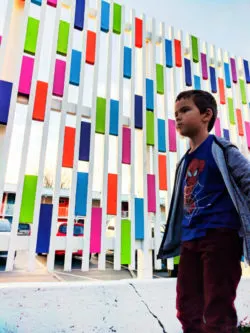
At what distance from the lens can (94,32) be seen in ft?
8.04

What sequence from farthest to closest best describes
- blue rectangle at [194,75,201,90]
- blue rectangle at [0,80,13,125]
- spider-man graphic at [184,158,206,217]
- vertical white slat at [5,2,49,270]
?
1. blue rectangle at [194,75,201,90]
2. blue rectangle at [0,80,13,125]
3. vertical white slat at [5,2,49,270]
4. spider-man graphic at [184,158,206,217]

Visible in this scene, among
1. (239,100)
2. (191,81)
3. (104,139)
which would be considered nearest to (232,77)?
(239,100)

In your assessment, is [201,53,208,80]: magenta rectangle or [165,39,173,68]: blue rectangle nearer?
[165,39,173,68]: blue rectangle

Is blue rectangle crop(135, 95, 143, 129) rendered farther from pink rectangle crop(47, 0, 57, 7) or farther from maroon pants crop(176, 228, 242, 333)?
maroon pants crop(176, 228, 242, 333)

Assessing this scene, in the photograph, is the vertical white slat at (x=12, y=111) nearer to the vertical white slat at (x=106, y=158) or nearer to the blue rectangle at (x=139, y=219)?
the vertical white slat at (x=106, y=158)

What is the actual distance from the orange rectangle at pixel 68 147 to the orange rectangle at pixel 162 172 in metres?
0.86

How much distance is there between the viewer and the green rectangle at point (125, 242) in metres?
2.10

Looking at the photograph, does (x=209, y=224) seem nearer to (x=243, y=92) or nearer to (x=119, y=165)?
(x=119, y=165)

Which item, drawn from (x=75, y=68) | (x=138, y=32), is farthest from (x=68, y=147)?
(x=138, y=32)

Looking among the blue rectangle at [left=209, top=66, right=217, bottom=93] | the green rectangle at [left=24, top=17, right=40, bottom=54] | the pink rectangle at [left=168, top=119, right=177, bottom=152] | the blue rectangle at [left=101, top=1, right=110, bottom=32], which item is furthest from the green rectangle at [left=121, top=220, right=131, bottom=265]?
the blue rectangle at [left=209, top=66, right=217, bottom=93]

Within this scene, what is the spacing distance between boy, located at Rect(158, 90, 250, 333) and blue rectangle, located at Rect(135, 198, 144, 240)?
971 millimetres

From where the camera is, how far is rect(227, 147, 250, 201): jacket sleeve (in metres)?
1.01

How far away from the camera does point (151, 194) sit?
91.1 inches

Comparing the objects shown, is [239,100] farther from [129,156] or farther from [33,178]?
[33,178]
